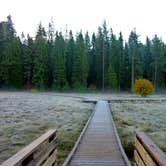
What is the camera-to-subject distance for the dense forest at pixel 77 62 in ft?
171

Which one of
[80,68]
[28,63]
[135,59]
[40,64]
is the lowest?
[80,68]

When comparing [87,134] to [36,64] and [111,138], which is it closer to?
[111,138]

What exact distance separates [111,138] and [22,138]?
3495 millimetres

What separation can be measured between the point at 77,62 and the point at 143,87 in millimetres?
18020

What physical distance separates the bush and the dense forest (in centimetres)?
1448

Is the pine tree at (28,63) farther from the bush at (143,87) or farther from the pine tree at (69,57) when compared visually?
the bush at (143,87)

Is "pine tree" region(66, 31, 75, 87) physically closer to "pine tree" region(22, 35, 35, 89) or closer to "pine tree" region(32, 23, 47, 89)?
"pine tree" region(32, 23, 47, 89)

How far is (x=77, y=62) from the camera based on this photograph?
52.8 meters

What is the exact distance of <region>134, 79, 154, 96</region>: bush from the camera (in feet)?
122

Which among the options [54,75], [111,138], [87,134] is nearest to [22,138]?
[87,134]

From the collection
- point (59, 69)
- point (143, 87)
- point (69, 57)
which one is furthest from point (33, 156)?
point (69, 57)

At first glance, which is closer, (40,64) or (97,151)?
(97,151)

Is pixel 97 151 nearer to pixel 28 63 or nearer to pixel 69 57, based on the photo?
pixel 28 63

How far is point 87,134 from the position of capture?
10.0 metres
